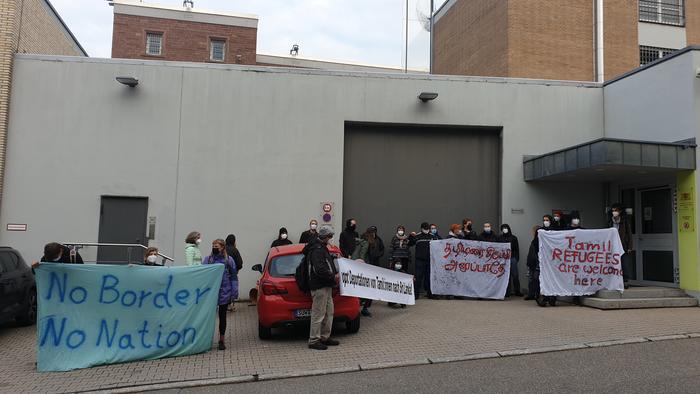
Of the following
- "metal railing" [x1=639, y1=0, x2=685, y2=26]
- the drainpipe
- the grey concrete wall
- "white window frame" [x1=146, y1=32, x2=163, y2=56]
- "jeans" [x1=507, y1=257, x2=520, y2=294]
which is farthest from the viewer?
"white window frame" [x1=146, y1=32, x2=163, y2=56]

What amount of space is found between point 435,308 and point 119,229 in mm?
7944

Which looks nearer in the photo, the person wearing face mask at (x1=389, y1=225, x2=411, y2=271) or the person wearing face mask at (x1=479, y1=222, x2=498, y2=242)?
→ the person wearing face mask at (x1=389, y1=225, x2=411, y2=271)

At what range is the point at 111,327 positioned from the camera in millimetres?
7359

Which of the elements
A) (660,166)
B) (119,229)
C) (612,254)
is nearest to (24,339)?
Result: (119,229)

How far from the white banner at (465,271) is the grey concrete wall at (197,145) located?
1.90 metres

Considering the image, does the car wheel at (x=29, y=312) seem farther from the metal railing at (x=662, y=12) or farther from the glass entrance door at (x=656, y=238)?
the metal railing at (x=662, y=12)

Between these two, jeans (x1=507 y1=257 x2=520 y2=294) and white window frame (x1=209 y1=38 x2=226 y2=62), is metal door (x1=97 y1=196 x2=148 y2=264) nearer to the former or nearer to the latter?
jeans (x1=507 y1=257 x2=520 y2=294)

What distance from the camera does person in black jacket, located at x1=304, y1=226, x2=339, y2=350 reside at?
7914 mm

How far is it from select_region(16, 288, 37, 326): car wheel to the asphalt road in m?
5.35

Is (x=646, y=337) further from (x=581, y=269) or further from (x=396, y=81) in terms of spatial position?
(x=396, y=81)

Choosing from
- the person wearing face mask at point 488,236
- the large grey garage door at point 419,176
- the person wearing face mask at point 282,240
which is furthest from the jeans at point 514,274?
the person wearing face mask at point 282,240

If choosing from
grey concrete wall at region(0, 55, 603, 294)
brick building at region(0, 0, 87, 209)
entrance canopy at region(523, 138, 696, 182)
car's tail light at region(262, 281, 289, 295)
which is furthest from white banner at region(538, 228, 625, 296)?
brick building at region(0, 0, 87, 209)

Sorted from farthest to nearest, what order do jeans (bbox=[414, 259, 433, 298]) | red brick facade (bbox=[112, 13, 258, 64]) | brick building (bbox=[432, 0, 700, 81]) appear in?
red brick facade (bbox=[112, 13, 258, 64]), brick building (bbox=[432, 0, 700, 81]), jeans (bbox=[414, 259, 433, 298])

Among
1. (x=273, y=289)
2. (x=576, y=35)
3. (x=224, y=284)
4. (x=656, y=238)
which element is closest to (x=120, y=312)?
(x=224, y=284)
